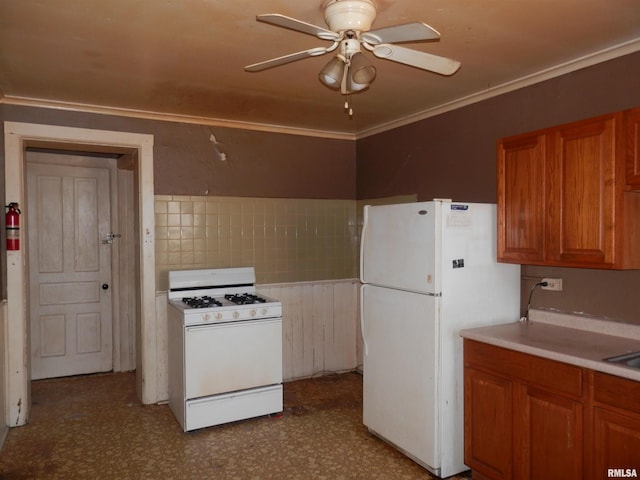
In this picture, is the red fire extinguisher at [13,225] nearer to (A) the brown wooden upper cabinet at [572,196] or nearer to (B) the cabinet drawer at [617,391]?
(A) the brown wooden upper cabinet at [572,196]

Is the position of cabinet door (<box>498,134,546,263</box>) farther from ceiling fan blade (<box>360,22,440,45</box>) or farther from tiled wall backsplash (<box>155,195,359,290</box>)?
tiled wall backsplash (<box>155,195,359,290</box>)

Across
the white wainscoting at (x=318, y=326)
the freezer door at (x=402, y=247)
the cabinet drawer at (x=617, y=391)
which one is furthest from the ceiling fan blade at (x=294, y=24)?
the white wainscoting at (x=318, y=326)

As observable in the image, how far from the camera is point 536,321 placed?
2.95m

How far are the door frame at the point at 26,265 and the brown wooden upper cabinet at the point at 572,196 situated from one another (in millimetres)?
2654

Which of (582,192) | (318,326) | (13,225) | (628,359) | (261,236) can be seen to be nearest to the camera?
(628,359)

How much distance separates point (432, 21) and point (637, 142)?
1096 millimetres

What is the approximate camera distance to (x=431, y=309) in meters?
2.70

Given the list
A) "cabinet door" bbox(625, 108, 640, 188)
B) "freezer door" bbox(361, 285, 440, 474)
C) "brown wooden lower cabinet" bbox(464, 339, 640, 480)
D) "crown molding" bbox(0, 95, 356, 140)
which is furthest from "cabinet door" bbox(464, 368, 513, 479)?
"crown molding" bbox(0, 95, 356, 140)

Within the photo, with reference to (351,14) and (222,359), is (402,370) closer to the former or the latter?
(222,359)

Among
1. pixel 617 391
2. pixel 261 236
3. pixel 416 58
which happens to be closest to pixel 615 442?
pixel 617 391

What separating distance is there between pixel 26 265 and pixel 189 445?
1800 mm

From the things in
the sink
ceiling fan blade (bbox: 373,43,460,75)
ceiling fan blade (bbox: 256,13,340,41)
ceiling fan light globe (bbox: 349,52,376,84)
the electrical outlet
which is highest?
ceiling fan blade (bbox: 256,13,340,41)

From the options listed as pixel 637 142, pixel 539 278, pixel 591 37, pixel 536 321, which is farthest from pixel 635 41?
pixel 536 321

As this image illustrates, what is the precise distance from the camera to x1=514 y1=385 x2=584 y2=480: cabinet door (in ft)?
7.00
